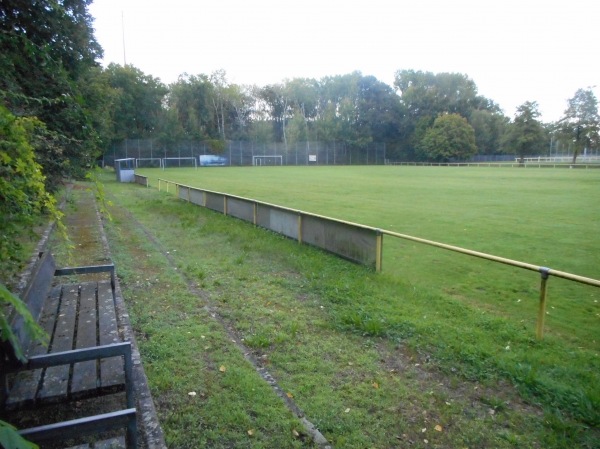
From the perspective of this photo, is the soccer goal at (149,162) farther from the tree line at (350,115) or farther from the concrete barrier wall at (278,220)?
the concrete barrier wall at (278,220)

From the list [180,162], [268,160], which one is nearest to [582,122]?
[268,160]

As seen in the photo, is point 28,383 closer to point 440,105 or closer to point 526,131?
point 526,131

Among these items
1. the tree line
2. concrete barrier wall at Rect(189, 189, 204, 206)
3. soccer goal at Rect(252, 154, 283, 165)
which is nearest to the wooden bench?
concrete barrier wall at Rect(189, 189, 204, 206)

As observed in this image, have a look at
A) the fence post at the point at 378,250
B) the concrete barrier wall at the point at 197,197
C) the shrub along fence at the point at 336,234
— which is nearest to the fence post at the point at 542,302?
the shrub along fence at the point at 336,234

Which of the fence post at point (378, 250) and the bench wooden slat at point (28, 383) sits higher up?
the bench wooden slat at point (28, 383)

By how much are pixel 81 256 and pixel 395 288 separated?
16.3 ft

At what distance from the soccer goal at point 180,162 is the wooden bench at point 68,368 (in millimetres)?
56129

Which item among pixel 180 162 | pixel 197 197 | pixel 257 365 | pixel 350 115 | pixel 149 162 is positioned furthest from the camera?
pixel 350 115

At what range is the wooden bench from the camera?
2.41 metres

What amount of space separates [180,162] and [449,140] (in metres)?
43.5

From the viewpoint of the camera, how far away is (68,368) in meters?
2.94

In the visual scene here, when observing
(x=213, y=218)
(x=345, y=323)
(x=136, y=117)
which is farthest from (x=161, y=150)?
(x=345, y=323)

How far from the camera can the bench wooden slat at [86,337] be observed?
2.76 meters

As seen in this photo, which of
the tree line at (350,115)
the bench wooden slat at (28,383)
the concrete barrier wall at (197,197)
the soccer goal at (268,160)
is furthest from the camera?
the soccer goal at (268,160)
